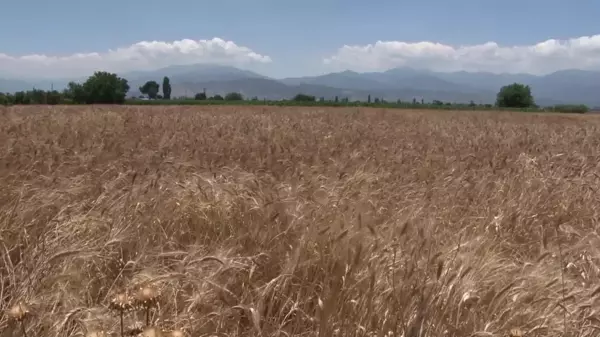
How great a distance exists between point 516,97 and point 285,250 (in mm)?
101207

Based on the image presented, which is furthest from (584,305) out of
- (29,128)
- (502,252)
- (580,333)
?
(29,128)

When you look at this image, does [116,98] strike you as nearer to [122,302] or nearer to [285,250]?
[285,250]

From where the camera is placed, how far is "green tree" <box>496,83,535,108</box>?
94938 millimetres

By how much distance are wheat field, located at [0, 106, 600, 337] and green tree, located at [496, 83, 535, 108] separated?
97413mm

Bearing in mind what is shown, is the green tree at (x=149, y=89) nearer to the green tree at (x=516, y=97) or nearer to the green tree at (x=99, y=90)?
the green tree at (x=99, y=90)

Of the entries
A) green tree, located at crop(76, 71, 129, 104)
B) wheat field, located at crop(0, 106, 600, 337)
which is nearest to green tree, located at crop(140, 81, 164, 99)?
green tree, located at crop(76, 71, 129, 104)

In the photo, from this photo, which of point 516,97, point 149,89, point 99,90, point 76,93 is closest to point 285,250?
point 99,90

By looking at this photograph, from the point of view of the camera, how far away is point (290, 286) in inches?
99.2

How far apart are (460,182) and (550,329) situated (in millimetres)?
2549

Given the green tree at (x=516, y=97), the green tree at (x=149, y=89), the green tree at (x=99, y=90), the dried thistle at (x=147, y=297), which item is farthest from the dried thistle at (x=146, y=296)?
the green tree at (x=149, y=89)

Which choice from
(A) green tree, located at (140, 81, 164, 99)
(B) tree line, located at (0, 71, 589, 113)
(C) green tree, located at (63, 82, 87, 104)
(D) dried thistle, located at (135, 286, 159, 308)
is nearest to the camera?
(D) dried thistle, located at (135, 286, 159, 308)

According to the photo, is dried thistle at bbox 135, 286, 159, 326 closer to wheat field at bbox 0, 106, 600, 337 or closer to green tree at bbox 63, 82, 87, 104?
wheat field at bbox 0, 106, 600, 337

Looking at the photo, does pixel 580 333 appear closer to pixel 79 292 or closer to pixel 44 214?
pixel 79 292

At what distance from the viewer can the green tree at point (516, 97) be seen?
94.9 m
